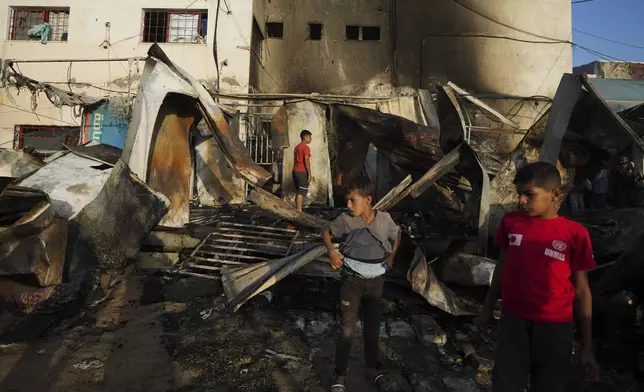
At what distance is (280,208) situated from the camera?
543cm

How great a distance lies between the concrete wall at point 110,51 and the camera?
11797 mm

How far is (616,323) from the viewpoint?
3297mm

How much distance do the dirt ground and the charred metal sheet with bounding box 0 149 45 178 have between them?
248 cm

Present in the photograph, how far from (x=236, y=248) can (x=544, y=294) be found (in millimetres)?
3994

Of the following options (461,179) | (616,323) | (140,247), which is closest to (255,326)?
(140,247)

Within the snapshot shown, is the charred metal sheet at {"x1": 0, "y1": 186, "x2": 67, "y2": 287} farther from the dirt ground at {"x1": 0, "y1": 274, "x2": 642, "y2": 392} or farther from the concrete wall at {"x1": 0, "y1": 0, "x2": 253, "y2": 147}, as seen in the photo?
the concrete wall at {"x1": 0, "y1": 0, "x2": 253, "y2": 147}

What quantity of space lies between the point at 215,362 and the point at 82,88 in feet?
38.6

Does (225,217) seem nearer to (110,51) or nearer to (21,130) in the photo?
(110,51)

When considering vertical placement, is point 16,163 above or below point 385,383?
above

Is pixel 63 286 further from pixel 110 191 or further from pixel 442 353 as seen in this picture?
pixel 442 353

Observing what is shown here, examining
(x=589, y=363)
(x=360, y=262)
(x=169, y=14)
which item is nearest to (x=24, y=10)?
(x=169, y=14)

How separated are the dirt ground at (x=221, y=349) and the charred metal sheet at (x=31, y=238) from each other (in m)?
0.43

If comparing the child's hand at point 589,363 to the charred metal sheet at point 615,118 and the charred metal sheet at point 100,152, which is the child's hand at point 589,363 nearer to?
the charred metal sheet at point 615,118

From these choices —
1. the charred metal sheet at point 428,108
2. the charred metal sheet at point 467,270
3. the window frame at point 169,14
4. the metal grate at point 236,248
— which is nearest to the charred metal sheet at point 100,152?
the metal grate at point 236,248
